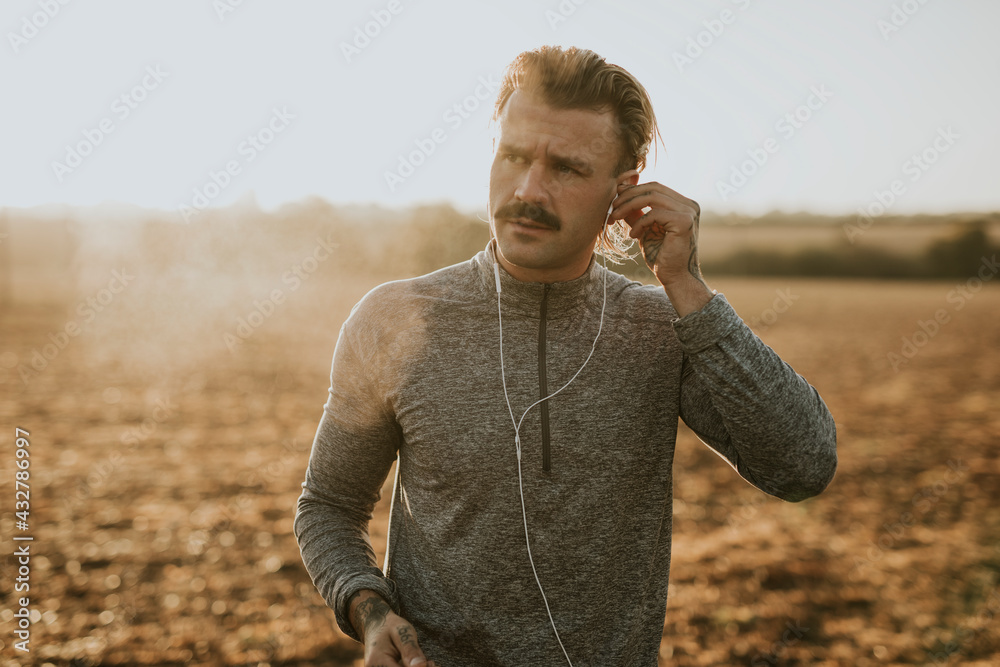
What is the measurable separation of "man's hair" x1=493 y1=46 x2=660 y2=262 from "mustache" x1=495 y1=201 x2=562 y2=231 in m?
0.23

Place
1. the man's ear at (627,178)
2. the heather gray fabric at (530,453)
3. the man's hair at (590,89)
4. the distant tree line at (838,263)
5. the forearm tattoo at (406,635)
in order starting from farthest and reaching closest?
the distant tree line at (838,263), the man's ear at (627,178), the man's hair at (590,89), the heather gray fabric at (530,453), the forearm tattoo at (406,635)

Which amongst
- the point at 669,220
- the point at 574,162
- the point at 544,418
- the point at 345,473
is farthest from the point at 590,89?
the point at 345,473

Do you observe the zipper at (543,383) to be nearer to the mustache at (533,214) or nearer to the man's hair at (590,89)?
the mustache at (533,214)

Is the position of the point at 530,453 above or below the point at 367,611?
above

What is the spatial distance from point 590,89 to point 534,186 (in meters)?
0.33

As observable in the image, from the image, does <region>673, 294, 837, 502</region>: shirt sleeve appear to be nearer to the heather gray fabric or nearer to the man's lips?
the heather gray fabric

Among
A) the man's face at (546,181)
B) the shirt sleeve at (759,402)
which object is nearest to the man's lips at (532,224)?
the man's face at (546,181)

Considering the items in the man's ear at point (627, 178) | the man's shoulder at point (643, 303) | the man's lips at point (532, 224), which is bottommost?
the man's shoulder at point (643, 303)

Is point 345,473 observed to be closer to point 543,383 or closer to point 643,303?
point 543,383

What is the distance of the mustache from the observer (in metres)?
1.87

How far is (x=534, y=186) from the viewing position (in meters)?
1.86

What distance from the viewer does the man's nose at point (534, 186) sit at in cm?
185

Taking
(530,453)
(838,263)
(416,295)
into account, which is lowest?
(530,453)

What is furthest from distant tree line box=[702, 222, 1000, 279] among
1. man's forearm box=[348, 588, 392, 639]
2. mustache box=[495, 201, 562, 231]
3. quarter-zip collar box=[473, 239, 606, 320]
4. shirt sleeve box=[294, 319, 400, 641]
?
man's forearm box=[348, 588, 392, 639]
